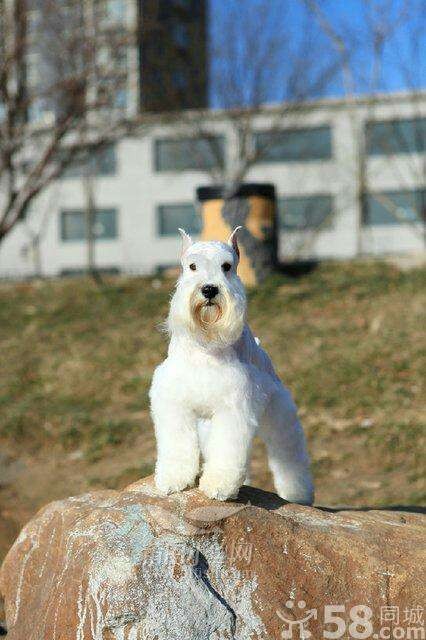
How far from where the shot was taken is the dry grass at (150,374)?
23.9 feet

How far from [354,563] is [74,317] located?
342 inches

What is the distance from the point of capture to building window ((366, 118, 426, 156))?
20109 millimetres

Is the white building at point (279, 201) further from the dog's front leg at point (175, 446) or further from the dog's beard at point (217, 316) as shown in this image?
the dog's beard at point (217, 316)

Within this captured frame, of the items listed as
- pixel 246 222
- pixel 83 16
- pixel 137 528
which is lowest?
pixel 137 528

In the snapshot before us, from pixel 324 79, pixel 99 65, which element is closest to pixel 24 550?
pixel 99 65

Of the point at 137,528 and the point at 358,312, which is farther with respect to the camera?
the point at 358,312

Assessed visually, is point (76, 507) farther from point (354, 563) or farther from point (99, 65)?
point (99, 65)

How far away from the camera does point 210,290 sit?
3.25 m

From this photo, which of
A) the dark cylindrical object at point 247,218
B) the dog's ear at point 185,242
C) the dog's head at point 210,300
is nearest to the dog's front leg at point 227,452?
the dog's head at point 210,300

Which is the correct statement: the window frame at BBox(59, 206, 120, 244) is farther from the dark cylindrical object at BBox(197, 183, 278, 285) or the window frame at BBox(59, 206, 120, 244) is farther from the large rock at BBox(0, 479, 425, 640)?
the large rock at BBox(0, 479, 425, 640)

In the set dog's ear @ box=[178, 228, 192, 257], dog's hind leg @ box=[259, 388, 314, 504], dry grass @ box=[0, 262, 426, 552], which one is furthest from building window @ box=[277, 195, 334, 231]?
dog's ear @ box=[178, 228, 192, 257]

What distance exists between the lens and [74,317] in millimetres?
11562

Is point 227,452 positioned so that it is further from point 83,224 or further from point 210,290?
point 83,224

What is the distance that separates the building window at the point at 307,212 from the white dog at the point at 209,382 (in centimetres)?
2261
